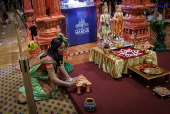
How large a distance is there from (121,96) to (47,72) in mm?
1328

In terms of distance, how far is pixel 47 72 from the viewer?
10.3ft

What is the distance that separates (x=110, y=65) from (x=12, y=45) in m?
4.29

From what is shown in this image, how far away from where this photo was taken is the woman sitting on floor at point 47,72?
283cm

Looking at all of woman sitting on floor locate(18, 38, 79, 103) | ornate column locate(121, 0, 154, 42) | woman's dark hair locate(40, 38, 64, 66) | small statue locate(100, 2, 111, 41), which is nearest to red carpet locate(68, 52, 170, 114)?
woman sitting on floor locate(18, 38, 79, 103)

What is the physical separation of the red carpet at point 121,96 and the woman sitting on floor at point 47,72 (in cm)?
36

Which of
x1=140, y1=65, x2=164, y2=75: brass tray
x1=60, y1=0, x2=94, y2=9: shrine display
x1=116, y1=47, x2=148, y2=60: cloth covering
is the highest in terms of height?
x1=60, y1=0, x2=94, y2=9: shrine display

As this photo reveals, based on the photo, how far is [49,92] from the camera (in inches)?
124

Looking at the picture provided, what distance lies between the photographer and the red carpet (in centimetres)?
269

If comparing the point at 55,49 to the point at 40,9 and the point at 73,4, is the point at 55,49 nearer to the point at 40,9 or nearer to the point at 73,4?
the point at 40,9

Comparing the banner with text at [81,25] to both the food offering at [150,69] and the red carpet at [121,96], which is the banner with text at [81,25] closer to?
the red carpet at [121,96]

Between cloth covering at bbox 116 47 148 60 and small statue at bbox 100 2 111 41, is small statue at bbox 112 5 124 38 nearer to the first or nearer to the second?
small statue at bbox 100 2 111 41

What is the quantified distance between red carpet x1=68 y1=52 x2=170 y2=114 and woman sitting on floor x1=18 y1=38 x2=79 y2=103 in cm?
36

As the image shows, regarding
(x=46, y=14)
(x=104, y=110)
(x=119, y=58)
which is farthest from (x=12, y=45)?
(x=104, y=110)

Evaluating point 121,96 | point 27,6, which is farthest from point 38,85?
point 27,6
